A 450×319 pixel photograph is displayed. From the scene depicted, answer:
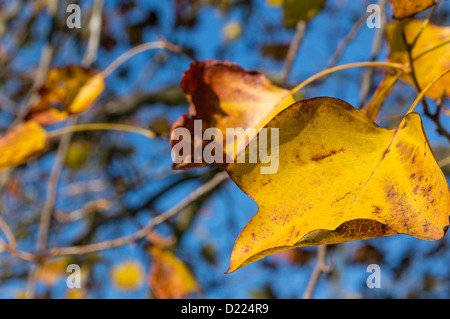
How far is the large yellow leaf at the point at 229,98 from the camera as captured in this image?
0.45 m

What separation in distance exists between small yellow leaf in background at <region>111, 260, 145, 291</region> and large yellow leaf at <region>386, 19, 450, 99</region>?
1898 mm

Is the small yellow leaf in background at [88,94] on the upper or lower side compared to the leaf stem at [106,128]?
upper

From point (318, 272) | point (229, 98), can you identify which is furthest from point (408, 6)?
point (318, 272)

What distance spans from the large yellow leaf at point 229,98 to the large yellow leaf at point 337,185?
0.09 metres

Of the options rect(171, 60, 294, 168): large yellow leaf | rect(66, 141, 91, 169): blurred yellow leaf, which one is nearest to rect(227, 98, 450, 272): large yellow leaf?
rect(171, 60, 294, 168): large yellow leaf

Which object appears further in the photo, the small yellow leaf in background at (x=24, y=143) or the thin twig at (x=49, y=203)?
the thin twig at (x=49, y=203)

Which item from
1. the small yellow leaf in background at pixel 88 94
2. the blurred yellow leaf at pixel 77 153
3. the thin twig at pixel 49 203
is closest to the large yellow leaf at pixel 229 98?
the small yellow leaf in background at pixel 88 94

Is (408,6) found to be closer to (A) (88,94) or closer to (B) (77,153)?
(A) (88,94)

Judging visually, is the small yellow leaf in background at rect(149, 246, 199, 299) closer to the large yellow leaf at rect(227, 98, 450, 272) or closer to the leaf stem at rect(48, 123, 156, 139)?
the leaf stem at rect(48, 123, 156, 139)

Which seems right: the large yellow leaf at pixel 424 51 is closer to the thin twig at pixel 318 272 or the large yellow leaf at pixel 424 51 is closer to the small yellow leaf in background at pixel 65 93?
the thin twig at pixel 318 272

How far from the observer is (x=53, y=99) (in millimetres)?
682

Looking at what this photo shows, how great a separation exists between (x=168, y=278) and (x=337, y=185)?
30.6 inches
